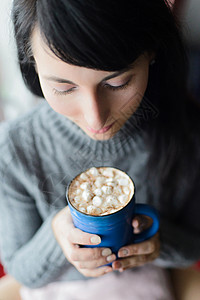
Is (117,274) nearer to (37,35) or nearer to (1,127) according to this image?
(1,127)

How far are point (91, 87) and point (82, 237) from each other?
0.28 meters

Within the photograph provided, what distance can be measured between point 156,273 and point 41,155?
0.52 metres

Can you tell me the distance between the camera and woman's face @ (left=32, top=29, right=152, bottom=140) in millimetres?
519

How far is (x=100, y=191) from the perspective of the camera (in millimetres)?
529

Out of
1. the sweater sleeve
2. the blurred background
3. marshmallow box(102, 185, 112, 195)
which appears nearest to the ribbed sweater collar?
the sweater sleeve

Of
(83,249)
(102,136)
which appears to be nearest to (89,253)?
(83,249)

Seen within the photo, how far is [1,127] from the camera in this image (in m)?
0.88

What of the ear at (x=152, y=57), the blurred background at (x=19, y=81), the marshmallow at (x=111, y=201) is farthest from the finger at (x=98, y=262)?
the blurred background at (x=19, y=81)

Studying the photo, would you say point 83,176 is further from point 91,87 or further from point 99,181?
point 91,87

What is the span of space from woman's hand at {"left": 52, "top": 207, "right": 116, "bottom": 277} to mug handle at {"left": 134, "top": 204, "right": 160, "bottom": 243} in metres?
0.09

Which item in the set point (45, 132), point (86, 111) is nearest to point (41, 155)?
point (45, 132)

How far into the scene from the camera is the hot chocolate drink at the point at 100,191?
504 millimetres

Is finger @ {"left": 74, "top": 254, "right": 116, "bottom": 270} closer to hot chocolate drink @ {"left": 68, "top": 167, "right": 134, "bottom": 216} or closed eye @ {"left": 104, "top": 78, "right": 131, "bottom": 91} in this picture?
hot chocolate drink @ {"left": 68, "top": 167, "right": 134, "bottom": 216}

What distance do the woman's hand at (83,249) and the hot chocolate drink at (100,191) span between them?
56mm
